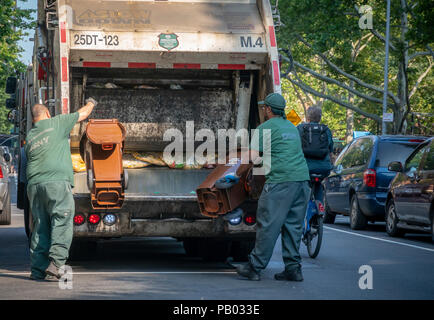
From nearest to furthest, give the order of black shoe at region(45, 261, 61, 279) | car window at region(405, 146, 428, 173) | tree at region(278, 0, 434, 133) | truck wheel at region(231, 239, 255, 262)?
1. black shoe at region(45, 261, 61, 279)
2. truck wheel at region(231, 239, 255, 262)
3. car window at region(405, 146, 428, 173)
4. tree at region(278, 0, 434, 133)

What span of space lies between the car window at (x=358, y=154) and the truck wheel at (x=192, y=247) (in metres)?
6.22

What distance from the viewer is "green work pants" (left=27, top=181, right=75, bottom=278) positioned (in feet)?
28.6

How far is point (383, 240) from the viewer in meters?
14.6

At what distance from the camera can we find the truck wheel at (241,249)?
10.4 metres

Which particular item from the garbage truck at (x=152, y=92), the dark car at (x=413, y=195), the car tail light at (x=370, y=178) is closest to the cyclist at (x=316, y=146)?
the garbage truck at (x=152, y=92)

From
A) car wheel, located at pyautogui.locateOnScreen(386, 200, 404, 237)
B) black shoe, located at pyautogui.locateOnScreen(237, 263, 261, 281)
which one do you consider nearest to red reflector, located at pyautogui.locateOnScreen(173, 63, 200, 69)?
black shoe, located at pyautogui.locateOnScreen(237, 263, 261, 281)

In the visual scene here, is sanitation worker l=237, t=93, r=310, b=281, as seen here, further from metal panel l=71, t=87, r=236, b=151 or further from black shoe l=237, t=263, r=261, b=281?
metal panel l=71, t=87, r=236, b=151

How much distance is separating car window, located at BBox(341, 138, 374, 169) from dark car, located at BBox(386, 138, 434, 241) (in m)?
1.56

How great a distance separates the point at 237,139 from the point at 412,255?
282 cm

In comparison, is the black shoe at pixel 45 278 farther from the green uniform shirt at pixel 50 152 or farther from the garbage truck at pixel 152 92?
the green uniform shirt at pixel 50 152

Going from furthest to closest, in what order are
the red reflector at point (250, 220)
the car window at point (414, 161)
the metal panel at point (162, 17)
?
1. the car window at point (414, 161)
2. the metal panel at point (162, 17)
3. the red reflector at point (250, 220)

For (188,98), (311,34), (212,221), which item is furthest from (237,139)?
(311,34)

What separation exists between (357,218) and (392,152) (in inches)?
53.3

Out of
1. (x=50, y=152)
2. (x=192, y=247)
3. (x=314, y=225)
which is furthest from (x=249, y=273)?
(x=314, y=225)
